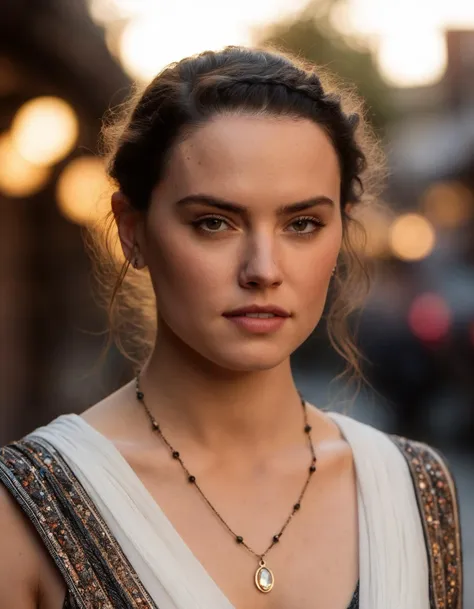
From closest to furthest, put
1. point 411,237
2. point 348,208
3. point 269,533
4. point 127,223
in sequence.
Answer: point 269,533
point 127,223
point 348,208
point 411,237

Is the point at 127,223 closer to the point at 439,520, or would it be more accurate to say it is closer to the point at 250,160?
the point at 250,160

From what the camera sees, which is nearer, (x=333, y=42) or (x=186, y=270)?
(x=186, y=270)

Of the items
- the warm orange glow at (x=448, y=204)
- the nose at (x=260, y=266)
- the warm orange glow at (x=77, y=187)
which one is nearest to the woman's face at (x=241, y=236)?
the nose at (x=260, y=266)

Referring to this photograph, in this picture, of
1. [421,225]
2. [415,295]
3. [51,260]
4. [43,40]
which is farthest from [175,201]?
[421,225]

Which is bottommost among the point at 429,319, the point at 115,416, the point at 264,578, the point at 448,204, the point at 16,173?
the point at 264,578

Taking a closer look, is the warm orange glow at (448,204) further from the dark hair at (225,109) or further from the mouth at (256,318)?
the mouth at (256,318)

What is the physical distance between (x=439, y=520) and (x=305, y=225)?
75 cm

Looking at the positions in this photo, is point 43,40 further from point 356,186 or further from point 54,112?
point 356,186

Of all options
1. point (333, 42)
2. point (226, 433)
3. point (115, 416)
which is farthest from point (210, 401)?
point (333, 42)

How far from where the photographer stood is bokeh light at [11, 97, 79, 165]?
22.5 feet

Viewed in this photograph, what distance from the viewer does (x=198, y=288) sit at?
217 cm

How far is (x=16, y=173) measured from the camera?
7770 mm

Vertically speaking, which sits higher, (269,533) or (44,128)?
(44,128)

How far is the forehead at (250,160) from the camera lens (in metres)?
2.17
